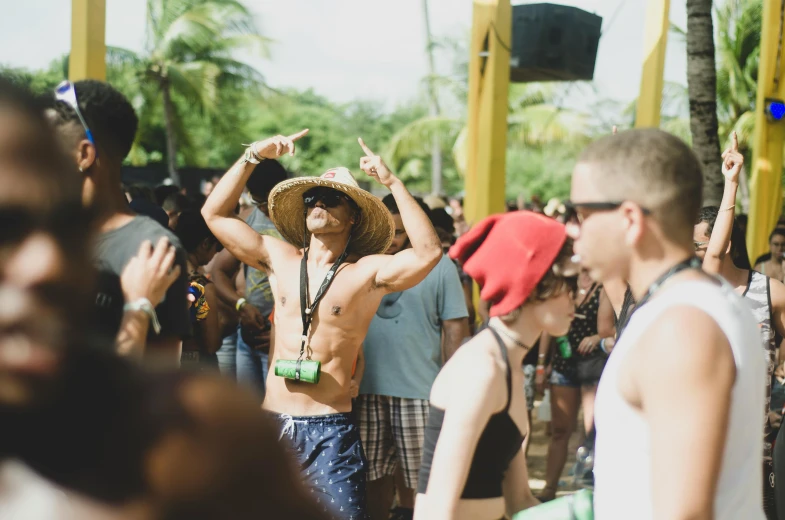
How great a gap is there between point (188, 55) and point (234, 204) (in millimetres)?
33412

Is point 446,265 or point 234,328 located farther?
point 234,328

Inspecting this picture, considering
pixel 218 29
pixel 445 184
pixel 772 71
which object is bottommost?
pixel 445 184

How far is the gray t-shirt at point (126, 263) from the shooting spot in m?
2.49

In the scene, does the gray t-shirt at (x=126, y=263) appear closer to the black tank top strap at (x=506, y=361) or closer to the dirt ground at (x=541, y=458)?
the black tank top strap at (x=506, y=361)

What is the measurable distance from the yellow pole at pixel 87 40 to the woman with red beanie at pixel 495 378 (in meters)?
5.35

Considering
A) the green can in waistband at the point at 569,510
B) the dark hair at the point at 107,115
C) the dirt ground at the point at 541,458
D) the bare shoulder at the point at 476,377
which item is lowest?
the dirt ground at the point at 541,458

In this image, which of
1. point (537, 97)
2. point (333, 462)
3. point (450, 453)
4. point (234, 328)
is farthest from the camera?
point (537, 97)

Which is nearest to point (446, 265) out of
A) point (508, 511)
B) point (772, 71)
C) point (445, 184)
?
point (508, 511)

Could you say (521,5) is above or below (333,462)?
above

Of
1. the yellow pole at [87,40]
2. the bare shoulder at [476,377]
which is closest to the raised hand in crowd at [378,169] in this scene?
the bare shoulder at [476,377]

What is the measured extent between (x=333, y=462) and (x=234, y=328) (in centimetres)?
227

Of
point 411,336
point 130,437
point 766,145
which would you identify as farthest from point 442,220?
point 766,145

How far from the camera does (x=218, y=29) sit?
1436 inches

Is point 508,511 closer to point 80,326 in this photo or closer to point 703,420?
point 703,420
